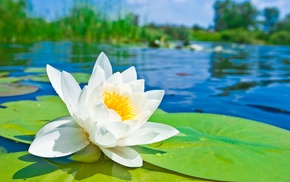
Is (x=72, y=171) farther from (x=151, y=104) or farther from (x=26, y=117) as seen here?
(x=26, y=117)

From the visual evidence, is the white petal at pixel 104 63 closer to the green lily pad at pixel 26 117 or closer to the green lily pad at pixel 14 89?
the green lily pad at pixel 26 117

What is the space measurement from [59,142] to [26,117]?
491 millimetres

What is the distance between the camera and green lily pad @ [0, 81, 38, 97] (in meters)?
1.91

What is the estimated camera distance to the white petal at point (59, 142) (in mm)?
822

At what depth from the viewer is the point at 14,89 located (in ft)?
6.66

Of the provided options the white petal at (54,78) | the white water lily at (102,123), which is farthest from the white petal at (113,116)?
the white petal at (54,78)

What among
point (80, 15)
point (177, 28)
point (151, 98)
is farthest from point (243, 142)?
point (177, 28)

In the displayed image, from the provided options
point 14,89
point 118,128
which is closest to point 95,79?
point 118,128

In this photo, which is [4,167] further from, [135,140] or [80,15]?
[80,15]

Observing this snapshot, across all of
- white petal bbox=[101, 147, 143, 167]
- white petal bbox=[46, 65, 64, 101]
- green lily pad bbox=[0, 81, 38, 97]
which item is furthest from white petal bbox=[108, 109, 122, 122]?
green lily pad bbox=[0, 81, 38, 97]

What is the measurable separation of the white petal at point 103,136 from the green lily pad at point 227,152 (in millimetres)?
154

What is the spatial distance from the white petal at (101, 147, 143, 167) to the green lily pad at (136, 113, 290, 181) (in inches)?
2.5

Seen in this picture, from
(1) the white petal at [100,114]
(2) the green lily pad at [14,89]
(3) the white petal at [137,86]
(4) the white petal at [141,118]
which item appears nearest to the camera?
(1) the white petal at [100,114]

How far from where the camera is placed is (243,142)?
1103mm
